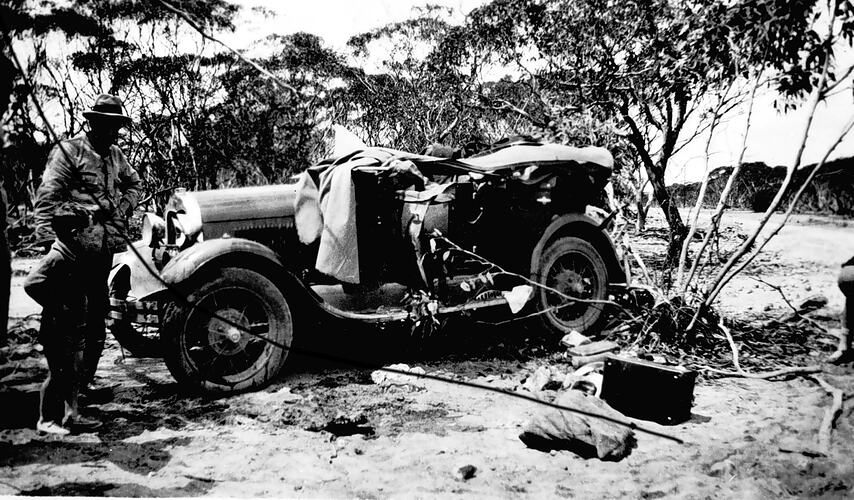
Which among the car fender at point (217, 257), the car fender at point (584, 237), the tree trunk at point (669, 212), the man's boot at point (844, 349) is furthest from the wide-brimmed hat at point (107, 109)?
the tree trunk at point (669, 212)

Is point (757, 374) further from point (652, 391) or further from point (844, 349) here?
point (652, 391)

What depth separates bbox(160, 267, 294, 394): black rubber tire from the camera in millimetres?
2928

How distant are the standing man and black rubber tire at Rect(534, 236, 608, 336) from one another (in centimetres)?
291

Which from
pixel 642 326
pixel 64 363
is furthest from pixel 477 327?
pixel 64 363

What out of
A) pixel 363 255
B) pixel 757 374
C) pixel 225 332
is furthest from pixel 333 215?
pixel 757 374

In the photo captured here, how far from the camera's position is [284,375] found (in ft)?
11.4

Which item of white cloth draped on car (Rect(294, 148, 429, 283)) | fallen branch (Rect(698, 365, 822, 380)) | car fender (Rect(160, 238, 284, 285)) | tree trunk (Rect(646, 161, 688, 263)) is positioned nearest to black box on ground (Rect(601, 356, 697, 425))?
fallen branch (Rect(698, 365, 822, 380))

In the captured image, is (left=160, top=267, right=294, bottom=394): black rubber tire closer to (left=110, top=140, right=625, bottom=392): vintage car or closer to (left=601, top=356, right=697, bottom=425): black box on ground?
(left=110, top=140, right=625, bottom=392): vintage car

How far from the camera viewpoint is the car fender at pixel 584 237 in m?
4.14

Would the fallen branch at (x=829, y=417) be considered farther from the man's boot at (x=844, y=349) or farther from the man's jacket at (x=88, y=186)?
the man's jacket at (x=88, y=186)

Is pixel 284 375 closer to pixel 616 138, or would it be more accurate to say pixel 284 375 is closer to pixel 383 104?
pixel 616 138

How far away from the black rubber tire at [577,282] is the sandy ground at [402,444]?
848 mm

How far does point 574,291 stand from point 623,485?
2.16 meters

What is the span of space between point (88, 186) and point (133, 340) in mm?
1147
